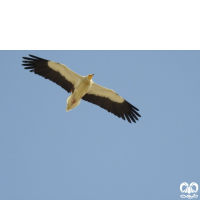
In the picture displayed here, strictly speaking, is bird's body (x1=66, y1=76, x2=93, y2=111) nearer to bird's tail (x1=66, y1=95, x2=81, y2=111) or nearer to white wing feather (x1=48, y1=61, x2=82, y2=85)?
bird's tail (x1=66, y1=95, x2=81, y2=111)

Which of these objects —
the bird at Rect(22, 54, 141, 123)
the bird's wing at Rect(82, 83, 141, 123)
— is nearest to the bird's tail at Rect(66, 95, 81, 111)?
the bird at Rect(22, 54, 141, 123)

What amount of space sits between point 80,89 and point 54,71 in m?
1.46

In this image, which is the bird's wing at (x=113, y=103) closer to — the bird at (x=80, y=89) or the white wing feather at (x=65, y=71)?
the bird at (x=80, y=89)

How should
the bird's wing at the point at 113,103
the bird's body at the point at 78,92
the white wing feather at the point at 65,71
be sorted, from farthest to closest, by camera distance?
the bird's wing at the point at 113,103 → the white wing feather at the point at 65,71 → the bird's body at the point at 78,92

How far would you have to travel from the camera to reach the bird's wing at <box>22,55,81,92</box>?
12.9 m

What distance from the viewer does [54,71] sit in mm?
13172

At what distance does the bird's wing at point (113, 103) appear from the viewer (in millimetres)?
13836

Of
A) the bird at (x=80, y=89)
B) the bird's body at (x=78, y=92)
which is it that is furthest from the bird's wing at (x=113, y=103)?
the bird's body at (x=78, y=92)
